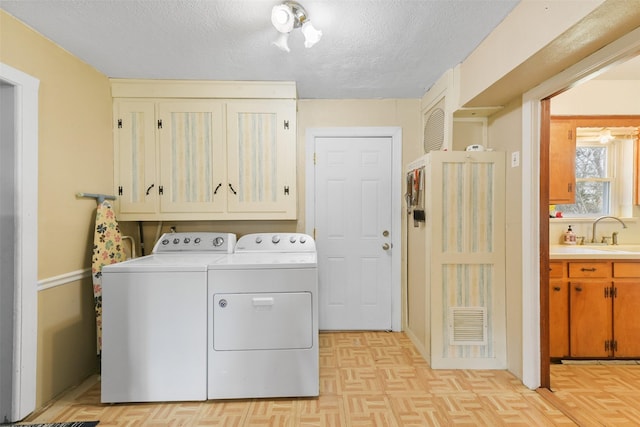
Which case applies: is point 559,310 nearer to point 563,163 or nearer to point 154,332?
point 563,163

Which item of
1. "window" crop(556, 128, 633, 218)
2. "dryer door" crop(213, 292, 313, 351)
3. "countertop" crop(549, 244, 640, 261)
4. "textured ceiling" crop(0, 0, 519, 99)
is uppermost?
"textured ceiling" crop(0, 0, 519, 99)

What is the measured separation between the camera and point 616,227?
2908 mm

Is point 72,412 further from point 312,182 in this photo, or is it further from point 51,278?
point 312,182

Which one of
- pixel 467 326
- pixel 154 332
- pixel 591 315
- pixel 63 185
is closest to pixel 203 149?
pixel 63 185

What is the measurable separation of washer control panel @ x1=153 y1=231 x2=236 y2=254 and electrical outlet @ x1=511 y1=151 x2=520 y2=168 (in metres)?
2.19

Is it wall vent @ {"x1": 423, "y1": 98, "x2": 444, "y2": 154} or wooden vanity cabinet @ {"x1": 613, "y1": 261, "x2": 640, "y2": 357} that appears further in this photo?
wall vent @ {"x1": 423, "y1": 98, "x2": 444, "y2": 154}

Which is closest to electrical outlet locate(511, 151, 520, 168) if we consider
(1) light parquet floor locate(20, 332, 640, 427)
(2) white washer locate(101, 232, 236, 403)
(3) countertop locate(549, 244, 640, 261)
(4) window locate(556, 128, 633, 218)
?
(3) countertop locate(549, 244, 640, 261)

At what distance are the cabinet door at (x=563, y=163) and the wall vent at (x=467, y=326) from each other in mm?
1173

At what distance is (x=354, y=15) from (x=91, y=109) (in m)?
1.99

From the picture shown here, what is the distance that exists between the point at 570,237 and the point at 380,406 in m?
2.36

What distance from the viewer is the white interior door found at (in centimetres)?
301

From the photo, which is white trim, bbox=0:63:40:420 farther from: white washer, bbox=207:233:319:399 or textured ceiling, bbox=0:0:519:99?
white washer, bbox=207:233:319:399

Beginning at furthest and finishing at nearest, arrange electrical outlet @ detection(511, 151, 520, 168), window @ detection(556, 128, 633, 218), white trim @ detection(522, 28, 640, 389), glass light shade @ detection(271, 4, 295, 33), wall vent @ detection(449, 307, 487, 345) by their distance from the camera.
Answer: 1. window @ detection(556, 128, 633, 218)
2. wall vent @ detection(449, 307, 487, 345)
3. electrical outlet @ detection(511, 151, 520, 168)
4. white trim @ detection(522, 28, 640, 389)
5. glass light shade @ detection(271, 4, 295, 33)

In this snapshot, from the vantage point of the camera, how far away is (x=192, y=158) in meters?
2.59
